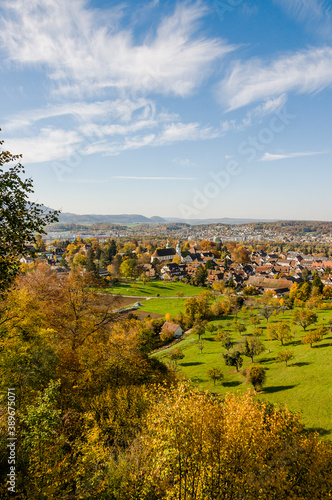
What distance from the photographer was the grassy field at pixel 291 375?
63.4ft

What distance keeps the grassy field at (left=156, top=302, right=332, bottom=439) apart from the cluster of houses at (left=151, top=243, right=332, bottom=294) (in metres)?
38.8

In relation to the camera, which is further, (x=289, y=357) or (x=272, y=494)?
(x=289, y=357)

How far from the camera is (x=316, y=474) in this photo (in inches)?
325

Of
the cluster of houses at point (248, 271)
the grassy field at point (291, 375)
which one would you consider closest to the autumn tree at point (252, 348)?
the grassy field at point (291, 375)

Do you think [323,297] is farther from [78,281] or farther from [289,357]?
[78,281]

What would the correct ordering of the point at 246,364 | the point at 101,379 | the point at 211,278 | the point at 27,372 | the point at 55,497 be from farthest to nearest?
the point at 211,278 < the point at 246,364 < the point at 101,379 < the point at 27,372 < the point at 55,497

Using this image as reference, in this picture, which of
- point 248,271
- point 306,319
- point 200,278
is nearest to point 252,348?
point 306,319

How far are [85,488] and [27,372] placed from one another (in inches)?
243

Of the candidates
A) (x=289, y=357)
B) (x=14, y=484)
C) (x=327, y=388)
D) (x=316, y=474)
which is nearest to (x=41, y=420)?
(x=14, y=484)

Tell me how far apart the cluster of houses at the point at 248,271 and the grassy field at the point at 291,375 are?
1527 inches

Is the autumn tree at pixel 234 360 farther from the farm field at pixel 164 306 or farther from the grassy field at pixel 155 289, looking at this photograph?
the grassy field at pixel 155 289

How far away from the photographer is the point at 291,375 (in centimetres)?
2584

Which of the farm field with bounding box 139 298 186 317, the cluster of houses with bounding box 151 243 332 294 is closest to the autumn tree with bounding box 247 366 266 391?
the farm field with bounding box 139 298 186 317

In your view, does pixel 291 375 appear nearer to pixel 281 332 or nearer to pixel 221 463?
pixel 281 332
